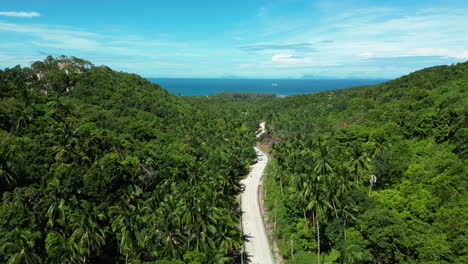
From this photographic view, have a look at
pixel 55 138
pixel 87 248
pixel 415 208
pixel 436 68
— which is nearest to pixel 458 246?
pixel 415 208

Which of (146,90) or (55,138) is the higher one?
(146,90)

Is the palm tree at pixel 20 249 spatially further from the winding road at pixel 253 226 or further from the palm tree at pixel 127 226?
the winding road at pixel 253 226

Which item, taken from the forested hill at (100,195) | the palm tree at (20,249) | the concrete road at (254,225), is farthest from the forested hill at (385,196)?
the palm tree at (20,249)

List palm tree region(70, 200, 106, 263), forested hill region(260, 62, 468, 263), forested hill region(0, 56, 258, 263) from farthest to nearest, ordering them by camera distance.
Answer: forested hill region(260, 62, 468, 263), forested hill region(0, 56, 258, 263), palm tree region(70, 200, 106, 263)

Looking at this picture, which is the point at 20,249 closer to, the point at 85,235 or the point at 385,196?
the point at 85,235

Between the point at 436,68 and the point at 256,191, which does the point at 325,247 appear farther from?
the point at 436,68

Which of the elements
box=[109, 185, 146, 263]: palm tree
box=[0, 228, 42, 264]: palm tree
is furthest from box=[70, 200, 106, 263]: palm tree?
box=[0, 228, 42, 264]: palm tree

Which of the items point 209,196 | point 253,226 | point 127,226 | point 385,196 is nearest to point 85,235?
point 127,226

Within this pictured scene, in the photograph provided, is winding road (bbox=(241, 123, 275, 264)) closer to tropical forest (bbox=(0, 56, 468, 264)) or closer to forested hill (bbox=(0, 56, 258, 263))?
tropical forest (bbox=(0, 56, 468, 264))
